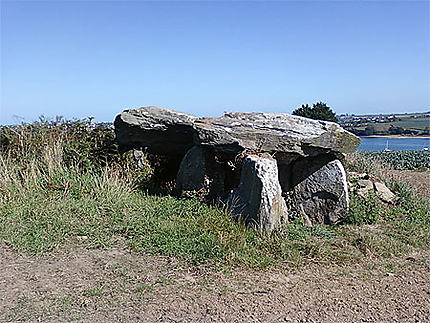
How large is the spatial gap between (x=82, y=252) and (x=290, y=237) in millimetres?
2757

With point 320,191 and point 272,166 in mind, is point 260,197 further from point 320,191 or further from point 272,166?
point 320,191

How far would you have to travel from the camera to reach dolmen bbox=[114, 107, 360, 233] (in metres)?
6.31

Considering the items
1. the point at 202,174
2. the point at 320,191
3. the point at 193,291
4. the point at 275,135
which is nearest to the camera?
the point at 193,291

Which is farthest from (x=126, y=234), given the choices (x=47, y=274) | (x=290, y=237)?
(x=290, y=237)

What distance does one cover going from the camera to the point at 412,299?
14.8 feet

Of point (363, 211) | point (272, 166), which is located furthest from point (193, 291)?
point (363, 211)

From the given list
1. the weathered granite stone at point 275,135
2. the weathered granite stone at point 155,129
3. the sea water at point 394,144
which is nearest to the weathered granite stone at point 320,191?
the weathered granite stone at point 275,135

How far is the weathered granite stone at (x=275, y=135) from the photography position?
22.5 ft

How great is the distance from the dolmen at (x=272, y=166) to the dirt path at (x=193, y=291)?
144cm

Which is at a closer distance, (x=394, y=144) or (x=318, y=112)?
(x=318, y=112)

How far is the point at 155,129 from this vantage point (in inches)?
338

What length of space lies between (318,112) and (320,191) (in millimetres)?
5139

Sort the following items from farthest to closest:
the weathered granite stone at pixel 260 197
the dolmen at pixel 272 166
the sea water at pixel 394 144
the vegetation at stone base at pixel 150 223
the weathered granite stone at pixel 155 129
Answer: the sea water at pixel 394 144 < the weathered granite stone at pixel 155 129 < the dolmen at pixel 272 166 < the weathered granite stone at pixel 260 197 < the vegetation at stone base at pixel 150 223

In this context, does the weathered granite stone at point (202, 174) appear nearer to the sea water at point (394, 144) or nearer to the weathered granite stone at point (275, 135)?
the weathered granite stone at point (275, 135)
